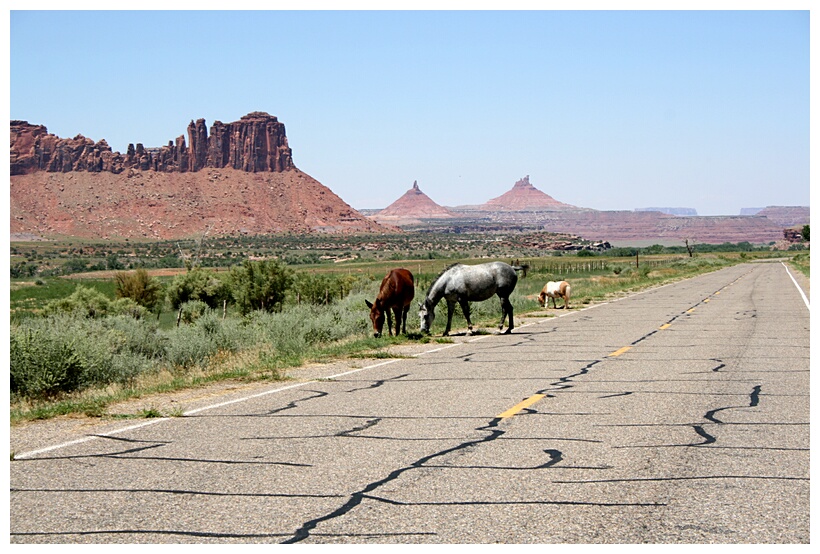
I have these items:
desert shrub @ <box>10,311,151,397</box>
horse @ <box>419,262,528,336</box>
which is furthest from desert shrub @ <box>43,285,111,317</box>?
desert shrub @ <box>10,311,151,397</box>

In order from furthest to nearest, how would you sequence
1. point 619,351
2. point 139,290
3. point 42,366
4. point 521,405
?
point 139,290 → point 619,351 → point 42,366 → point 521,405

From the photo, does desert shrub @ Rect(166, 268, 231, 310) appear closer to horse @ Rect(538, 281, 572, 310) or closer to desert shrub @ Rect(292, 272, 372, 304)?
desert shrub @ Rect(292, 272, 372, 304)

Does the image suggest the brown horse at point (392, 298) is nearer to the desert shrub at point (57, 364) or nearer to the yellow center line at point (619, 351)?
the yellow center line at point (619, 351)

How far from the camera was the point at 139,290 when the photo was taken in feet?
179

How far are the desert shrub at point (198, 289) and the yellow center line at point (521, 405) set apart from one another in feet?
137

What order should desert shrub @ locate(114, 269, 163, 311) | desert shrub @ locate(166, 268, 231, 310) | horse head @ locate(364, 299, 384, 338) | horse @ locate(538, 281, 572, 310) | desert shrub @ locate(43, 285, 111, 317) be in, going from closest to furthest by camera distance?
horse head @ locate(364, 299, 384, 338), horse @ locate(538, 281, 572, 310), desert shrub @ locate(43, 285, 111, 317), desert shrub @ locate(166, 268, 231, 310), desert shrub @ locate(114, 269, 163, 311)

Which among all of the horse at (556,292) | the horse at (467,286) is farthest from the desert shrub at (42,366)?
the horse at (556,292)

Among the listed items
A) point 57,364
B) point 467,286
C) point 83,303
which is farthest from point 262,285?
point 57,364

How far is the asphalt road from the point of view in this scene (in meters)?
5.65

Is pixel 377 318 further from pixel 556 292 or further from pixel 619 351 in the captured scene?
pixel 556 292

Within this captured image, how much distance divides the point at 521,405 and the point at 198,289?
1739 inches

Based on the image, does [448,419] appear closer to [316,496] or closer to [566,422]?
[566,422]

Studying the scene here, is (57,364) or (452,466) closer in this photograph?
(452,466)

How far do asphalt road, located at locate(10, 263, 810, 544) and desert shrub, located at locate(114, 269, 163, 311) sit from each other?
42651 millimetres
